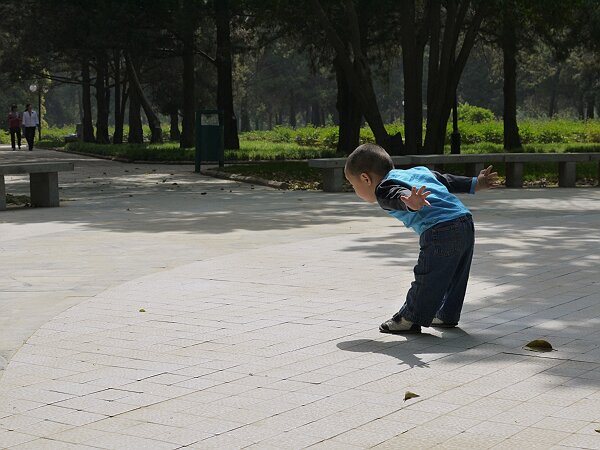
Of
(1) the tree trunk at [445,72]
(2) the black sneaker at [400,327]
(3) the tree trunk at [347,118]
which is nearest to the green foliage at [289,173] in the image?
(1) the tree trunk at [445,72]

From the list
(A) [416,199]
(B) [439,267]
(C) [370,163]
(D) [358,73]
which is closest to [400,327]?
(B) [439,267]

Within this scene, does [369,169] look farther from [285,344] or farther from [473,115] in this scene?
[473,115]

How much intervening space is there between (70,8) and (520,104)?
85.3 metres

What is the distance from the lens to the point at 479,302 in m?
7.90

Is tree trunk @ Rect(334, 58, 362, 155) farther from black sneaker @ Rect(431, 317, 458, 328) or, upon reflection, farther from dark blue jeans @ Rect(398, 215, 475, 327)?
dark blue jeans @ Rect(398, 215, 475, 327)

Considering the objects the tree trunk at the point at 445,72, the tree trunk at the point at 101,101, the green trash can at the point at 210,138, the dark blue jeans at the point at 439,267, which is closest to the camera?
the dark blue jeans at the point at 439,267

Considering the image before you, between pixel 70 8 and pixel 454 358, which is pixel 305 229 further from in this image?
pixel 70 8

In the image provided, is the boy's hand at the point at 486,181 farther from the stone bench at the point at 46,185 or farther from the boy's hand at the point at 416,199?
the stone bench at the point at 46,185

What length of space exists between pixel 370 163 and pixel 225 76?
3210 cm

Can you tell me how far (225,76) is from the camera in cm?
3791

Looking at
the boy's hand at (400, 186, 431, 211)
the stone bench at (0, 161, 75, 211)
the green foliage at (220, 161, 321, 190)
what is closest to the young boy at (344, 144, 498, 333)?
the boy's hand at (400, 186, 431, 211)

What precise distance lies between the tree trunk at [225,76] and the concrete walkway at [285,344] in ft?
74.8

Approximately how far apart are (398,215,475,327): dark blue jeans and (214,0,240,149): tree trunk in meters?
28.4

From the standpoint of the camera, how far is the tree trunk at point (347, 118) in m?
34.9
